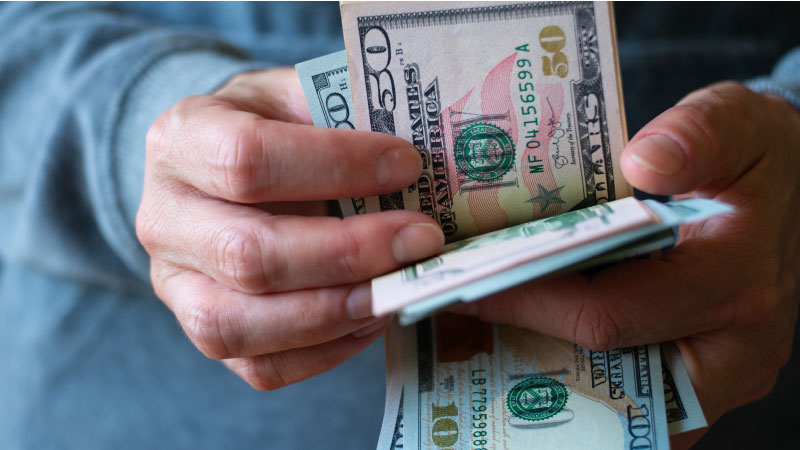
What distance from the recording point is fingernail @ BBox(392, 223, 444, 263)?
796mm

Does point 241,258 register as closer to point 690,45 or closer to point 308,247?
point 308,247

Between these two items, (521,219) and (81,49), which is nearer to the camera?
(521,219)

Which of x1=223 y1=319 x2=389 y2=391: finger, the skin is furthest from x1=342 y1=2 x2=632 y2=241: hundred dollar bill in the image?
x1=223 y1=319 x2=389 y2=391: finger

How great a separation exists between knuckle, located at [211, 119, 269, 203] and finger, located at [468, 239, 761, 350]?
1.58 feet

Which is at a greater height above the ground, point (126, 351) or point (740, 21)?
point (740, 21)

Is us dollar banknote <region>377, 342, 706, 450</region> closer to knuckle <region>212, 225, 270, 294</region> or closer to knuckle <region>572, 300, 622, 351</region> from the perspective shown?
knuckle <region>572, 300, 622, 351</region>

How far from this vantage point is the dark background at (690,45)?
1624mm

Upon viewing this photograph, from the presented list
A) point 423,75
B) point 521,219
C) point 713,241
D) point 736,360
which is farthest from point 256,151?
point 736,360

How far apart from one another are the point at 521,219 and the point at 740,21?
4.00 ft

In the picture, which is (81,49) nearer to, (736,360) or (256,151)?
(256,151)

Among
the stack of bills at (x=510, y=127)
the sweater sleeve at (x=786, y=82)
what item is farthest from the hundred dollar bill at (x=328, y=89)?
the sweater sleeve at (x=786, y=82)

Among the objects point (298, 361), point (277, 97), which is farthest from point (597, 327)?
point (277, 97)

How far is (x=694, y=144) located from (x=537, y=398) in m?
0.52

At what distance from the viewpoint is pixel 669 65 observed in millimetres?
1662
